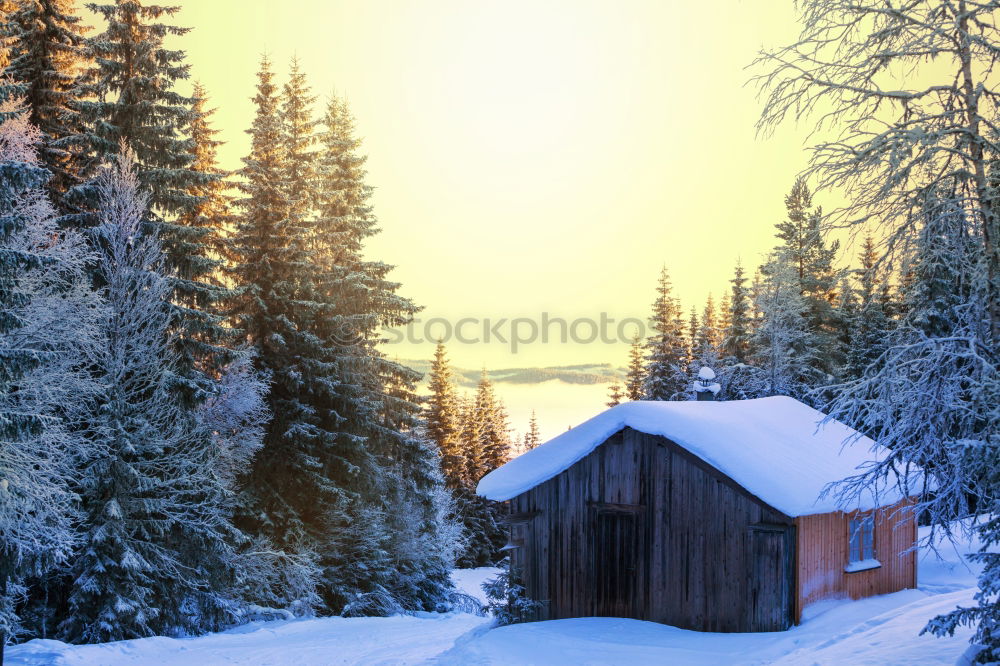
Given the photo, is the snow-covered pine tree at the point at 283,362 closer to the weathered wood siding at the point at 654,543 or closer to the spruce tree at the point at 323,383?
the spruce tree at the point at 323,383

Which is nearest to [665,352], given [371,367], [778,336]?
[778,336]

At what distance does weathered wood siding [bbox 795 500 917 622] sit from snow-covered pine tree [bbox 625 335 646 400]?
31.0 meters

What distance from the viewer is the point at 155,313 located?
19.2 m

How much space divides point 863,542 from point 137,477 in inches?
677

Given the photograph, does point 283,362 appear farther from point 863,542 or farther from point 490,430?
point 490,430

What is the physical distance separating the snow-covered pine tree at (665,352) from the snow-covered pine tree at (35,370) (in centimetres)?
3221

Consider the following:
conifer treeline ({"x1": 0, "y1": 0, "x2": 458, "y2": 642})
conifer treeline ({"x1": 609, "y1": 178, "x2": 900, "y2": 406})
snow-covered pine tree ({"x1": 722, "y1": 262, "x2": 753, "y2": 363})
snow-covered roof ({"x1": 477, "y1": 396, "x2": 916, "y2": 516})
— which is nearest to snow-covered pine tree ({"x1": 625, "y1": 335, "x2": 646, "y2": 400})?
conifer treeline ({"x1": 609, "y1": 178, "x2": 900, "y2": 406})

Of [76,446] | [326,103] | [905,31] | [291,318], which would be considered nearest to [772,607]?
[905,31]

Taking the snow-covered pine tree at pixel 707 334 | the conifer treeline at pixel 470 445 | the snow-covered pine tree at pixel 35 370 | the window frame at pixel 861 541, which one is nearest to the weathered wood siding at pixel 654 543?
the window frame at pixel 861 541

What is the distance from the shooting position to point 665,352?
149ft

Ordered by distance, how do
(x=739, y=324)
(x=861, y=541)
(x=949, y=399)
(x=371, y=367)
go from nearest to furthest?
(x=949, y=399) → (x=861, y=541) → (x=371, y=367) → (x=739, y=324)

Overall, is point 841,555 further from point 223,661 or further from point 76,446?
point 76,446

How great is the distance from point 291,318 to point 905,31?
20756 millimetres

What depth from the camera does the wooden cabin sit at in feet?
51.0
